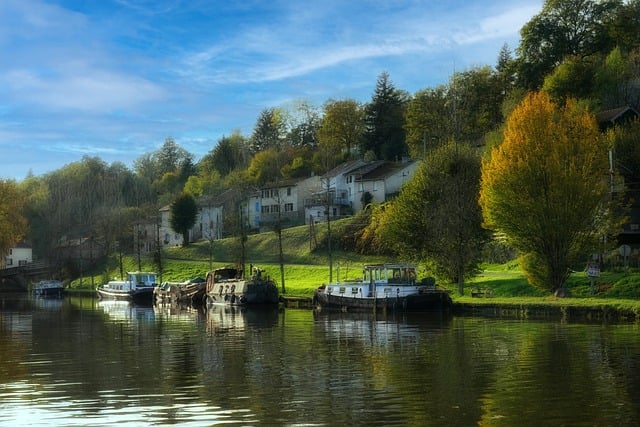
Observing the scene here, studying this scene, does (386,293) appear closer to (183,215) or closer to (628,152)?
(628,152)

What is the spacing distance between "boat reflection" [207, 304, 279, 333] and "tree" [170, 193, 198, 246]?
5228 centimetres

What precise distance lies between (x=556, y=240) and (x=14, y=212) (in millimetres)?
99457

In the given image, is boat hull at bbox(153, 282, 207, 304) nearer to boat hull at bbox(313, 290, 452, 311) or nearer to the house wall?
boat hull at bbox(313, 290, 452, 311)

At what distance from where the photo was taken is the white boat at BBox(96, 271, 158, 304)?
97.4m

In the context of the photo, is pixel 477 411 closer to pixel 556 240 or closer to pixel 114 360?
pixel 114 360

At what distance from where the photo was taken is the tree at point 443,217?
63.3 metres

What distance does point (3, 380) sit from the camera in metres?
25.7

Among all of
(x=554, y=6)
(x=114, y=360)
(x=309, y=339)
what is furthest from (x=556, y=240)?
(x=554, y=6)

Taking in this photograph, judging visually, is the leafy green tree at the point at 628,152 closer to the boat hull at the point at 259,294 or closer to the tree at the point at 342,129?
the boat hull at the point at 259,294

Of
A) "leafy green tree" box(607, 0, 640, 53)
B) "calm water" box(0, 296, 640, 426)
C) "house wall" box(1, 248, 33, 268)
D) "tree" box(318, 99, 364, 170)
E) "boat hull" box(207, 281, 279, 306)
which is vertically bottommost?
"calm water" box(0, 296, 640, 426)

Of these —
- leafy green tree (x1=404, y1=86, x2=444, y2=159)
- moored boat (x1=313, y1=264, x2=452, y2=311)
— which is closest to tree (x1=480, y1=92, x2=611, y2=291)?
moored boat (x1=313, y1=264, x2=452, y2=311)

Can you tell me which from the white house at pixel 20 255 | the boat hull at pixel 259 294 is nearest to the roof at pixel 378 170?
the boat hull at pixel 259 294

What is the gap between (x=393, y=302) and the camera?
187 ft

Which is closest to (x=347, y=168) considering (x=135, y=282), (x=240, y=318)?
(x=135, y=282)
